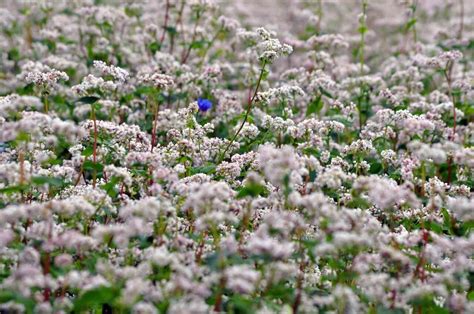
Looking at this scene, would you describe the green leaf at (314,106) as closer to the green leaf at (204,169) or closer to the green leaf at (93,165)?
the green leaf at (204,169)

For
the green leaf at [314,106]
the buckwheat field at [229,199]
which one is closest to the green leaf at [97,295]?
the buckwheat field at [229,199]

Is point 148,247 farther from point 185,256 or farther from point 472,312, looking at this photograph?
point 472,312

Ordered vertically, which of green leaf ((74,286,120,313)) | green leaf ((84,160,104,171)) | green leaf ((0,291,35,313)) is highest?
green leaf ((84,160,104,171))

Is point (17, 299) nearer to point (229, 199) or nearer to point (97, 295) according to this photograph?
point (97, 295)

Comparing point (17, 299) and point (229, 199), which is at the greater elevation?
point (229, 199)

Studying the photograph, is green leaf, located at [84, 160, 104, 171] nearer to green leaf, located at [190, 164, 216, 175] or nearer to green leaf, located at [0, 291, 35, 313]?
green leaf, located at [190, 164, 216, 175]

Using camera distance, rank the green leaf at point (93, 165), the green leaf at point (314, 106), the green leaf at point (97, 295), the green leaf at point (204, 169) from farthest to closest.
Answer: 1. the green leaf at point (314, 106)
2. the green leaf at point (204, 169)
3. the green leaf at point (93, 165)
4. the green leaf at point (97, 295)

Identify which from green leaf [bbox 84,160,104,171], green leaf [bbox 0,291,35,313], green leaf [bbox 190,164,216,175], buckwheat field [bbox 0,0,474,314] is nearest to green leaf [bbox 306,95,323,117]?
buckwheat field [bbox 0,0,474,314]

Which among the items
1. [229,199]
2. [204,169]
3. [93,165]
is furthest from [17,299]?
[204,169]
